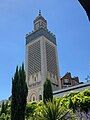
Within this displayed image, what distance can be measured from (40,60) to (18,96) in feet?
176

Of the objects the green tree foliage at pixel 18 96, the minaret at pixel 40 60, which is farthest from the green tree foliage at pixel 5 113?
the minaret at pixel 40 60

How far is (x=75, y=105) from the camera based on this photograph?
2038cm

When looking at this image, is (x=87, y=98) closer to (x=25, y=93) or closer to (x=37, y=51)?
(x=25, y=93)

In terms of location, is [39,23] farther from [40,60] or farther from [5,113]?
[5,113]

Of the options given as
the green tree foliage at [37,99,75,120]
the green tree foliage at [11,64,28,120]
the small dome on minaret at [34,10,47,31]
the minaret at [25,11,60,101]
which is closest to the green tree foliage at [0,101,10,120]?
the green tree foliage at [11,64,28,120]

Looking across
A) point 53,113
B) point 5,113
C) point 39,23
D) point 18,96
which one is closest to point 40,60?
point 39,23

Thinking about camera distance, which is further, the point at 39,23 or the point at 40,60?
the point at 39,23

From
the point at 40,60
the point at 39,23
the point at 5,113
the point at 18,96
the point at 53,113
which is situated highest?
the point at 39,23

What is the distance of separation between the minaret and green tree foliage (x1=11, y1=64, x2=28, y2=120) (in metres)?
46.4

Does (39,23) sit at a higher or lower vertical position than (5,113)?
higher

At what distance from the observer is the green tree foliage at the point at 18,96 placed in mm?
20864

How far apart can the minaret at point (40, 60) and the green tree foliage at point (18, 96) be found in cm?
4636

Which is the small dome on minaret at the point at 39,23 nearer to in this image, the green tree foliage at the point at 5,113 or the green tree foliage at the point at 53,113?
the green tree foliage at the point at 5,113

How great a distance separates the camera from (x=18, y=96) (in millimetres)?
21844
